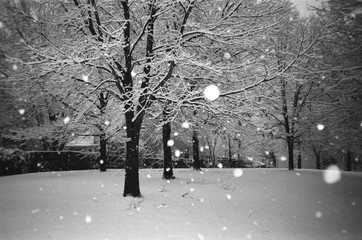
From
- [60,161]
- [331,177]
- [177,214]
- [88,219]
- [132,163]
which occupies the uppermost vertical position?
[132,163]

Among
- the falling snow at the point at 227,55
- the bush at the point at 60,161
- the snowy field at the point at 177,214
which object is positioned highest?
the falling snow at the point at 227,55

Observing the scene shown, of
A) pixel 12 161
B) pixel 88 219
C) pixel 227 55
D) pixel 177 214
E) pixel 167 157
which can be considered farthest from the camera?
pixel 12 161

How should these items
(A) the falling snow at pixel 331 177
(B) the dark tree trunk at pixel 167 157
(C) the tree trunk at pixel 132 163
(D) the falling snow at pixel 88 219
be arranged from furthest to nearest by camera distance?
(A) the falling snow at pixel 331 177, (B) the dark tree trunk at pixel 167 157, (C) the tree trunk at pixel 132 163, (D) the falling snow at pixel 88 219

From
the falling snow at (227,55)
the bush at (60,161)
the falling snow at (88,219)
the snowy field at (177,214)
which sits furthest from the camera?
the bush at (60,161)

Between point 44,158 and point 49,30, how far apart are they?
39.2ft

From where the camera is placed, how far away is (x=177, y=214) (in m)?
7.40

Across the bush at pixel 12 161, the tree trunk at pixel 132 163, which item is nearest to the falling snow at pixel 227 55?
the tree trunk at pixel 132 163

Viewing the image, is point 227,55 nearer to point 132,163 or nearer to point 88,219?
point 132,163

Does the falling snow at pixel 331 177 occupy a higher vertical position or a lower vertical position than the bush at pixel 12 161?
lower

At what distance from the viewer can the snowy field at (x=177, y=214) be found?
592 centimetres

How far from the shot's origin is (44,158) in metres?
19.8

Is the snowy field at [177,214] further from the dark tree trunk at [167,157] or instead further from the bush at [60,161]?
the bush at [60,161]

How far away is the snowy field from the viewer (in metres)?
5.92

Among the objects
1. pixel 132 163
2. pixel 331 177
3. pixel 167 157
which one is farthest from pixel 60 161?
pixel 331 177
